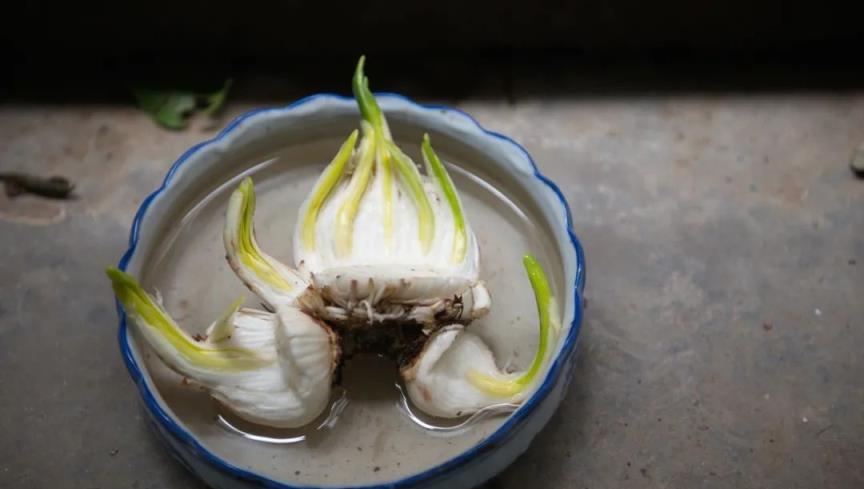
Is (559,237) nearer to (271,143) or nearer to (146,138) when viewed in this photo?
(271,143)

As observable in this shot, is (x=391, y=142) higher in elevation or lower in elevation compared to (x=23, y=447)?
higher

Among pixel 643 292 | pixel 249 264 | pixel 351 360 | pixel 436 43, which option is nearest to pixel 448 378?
pixel 351 360

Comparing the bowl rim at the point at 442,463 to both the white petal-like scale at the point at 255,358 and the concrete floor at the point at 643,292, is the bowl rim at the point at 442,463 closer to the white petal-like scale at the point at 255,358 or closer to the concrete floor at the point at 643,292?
the white petal-like scale at the point at 255,358

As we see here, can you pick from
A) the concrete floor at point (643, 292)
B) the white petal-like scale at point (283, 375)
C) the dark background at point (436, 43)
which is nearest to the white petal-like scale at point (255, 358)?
the white petal-like scale at point (283, 375)

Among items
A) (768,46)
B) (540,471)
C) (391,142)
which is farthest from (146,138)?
(768,46)

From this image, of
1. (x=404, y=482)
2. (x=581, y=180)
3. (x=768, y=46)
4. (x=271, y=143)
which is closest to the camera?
(x=404, y=482)
